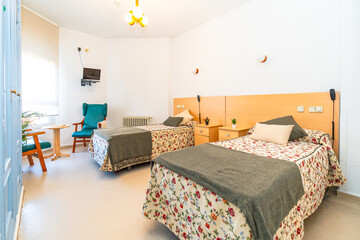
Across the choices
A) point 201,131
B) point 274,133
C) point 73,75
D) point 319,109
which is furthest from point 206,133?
point 73,75

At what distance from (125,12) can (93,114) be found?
8.42ft

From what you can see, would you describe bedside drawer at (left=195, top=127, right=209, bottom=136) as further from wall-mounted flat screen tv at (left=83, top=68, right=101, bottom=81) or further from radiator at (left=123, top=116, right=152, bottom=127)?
→ wall-mounted flat screen tv at (left=83, top=68, right=101, bottom=81)

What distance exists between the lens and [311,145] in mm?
2088

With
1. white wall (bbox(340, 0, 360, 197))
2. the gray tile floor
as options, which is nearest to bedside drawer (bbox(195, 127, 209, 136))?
the gray tile floor

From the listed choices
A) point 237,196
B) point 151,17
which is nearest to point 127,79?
point 151,17

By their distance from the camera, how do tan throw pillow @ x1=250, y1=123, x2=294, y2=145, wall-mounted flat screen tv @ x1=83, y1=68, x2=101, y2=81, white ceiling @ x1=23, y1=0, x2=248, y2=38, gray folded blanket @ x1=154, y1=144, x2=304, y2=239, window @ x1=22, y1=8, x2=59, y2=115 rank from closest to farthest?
→ gray folded blanket @ x1=154, y1=144, x2=304, y2=239
tan throw pillow @ x1=250, y1=123, x2=294, y2=145
white ceiling @ x1=23, y1=0, x2=248, y2=38
window @ x1=22, y1=8, x2=59, y2=115
wall-mounted flat screen tv @ x1=83, y1=68, x2=101, y2=81

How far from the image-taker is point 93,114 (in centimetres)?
454

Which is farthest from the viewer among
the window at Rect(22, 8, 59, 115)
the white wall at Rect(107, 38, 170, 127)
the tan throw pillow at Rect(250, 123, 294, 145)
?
the white wall at Rect(107, 38, 170, 127)

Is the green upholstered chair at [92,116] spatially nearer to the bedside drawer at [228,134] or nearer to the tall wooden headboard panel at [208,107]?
the tall wooden headboard panel at [208,107]

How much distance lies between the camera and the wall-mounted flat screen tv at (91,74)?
14.8 feet

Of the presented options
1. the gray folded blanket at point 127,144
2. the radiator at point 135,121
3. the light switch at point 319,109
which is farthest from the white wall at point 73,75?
the light switch at point 319,109

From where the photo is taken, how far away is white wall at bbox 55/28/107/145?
4.40m

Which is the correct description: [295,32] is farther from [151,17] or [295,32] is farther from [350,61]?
[151,17]

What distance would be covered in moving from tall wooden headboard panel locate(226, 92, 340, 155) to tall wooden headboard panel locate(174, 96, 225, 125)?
0.15 meters
